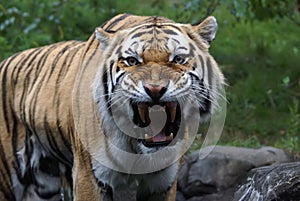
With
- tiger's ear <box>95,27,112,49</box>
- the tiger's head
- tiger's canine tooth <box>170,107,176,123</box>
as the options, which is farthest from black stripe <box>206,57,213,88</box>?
tiger's ear <box>95,27,112,49</box>

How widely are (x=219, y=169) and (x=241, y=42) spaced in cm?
292

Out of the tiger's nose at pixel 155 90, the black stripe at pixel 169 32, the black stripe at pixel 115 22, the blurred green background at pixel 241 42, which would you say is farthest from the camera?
the blurred green background at pixel 241 42

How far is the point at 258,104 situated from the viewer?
23.9 ft

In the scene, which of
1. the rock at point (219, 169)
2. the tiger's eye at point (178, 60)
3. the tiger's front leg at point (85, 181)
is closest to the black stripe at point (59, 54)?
the tiger's front leg at point (85, 181)

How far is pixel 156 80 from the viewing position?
3.78 meters

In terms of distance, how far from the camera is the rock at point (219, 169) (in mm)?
5762

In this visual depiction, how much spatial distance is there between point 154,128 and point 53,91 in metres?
0.84

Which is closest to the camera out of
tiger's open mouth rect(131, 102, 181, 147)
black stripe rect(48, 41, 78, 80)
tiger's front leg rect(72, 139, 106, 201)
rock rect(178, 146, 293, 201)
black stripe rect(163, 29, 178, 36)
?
tiger's open mouth rect(131, 102, 181, 147)

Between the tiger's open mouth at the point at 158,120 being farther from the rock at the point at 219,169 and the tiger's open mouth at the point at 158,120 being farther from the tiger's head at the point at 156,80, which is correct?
the rock at the point at 219,169

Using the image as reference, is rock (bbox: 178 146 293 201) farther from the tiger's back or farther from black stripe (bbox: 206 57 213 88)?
black stripe (bbox: 206 57 213 88)

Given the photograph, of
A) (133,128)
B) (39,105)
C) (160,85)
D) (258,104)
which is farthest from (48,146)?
(258,104)

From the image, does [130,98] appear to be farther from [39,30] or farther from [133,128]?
[39,30]

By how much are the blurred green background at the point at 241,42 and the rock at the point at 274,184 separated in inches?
88.5

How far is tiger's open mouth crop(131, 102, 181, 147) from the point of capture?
3898 millimetres
